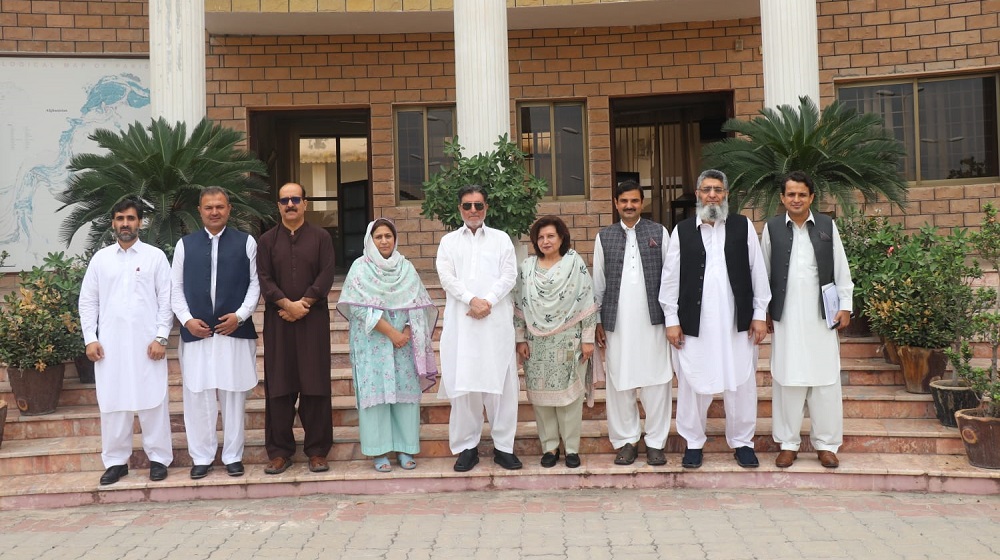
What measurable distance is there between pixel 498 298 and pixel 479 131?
9.24 feet

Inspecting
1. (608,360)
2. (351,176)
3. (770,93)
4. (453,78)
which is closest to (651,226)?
(608,360)

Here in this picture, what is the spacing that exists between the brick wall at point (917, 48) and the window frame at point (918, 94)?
3.5 inches

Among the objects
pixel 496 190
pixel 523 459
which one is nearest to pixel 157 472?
pixel 523 459

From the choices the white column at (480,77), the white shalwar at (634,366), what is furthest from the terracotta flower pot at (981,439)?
the white column at (480,77)

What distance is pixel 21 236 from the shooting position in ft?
32.6

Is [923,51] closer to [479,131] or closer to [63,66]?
[479,131]

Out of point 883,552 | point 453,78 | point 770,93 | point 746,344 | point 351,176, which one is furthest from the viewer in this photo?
point 351,176

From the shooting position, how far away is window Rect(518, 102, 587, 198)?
428 inches

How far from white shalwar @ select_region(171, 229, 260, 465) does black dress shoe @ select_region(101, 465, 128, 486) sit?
44 cm

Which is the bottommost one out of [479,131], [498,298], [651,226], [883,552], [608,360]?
[883,552]

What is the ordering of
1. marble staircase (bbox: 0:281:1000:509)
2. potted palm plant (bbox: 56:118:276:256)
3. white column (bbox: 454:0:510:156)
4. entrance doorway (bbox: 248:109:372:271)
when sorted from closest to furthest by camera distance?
marble staircase (bbox: 0:281:1000:509) < potted palm plant (bbox: 56:118:276:256) < white column (bbox: 454:0:510:156) < entrance doorway (bbox: 248:109:372:271)

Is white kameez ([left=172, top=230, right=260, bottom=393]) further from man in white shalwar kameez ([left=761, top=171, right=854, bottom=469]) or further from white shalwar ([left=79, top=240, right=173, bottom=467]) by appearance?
man in white shalwar kameez ([left=761, top=171, right=854, bottom=469])

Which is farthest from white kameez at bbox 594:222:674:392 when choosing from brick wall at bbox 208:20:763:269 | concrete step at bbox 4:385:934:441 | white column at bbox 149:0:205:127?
brick wall at bbox 208:20:763:269

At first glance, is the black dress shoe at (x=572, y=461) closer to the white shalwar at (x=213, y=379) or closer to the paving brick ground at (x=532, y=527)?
the paving brick ground at (x=532, y=527)
